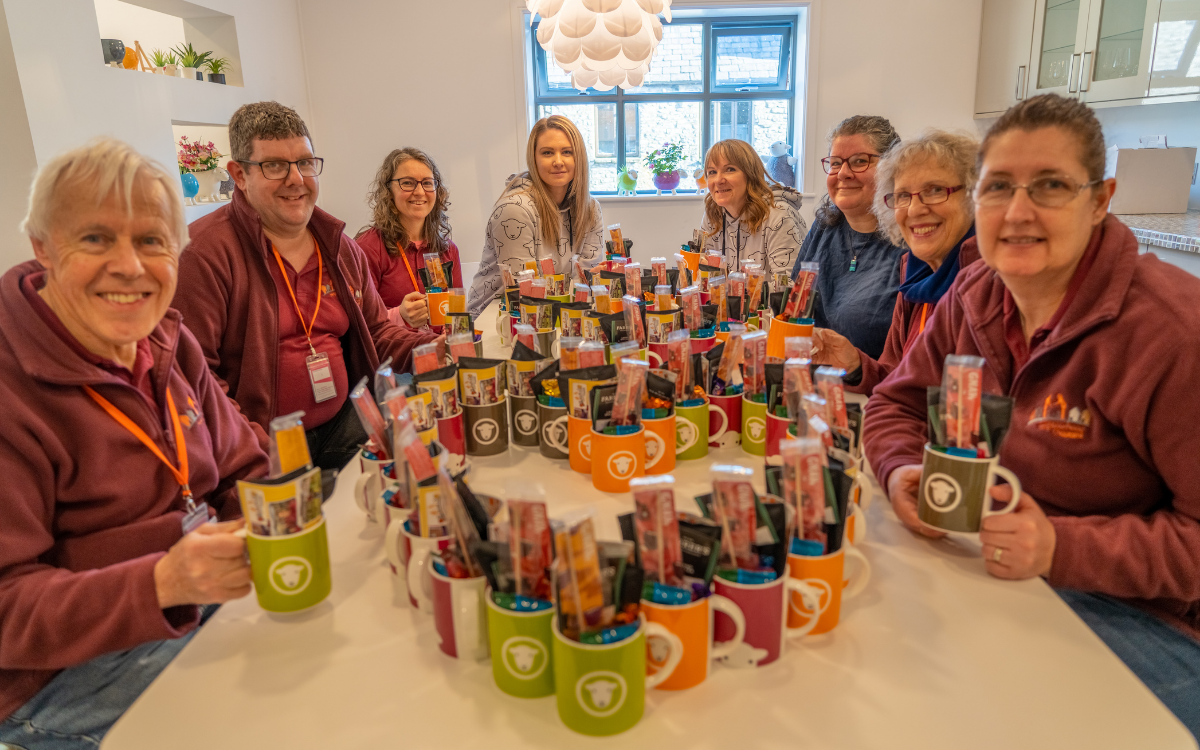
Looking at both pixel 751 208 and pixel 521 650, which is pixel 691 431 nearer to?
pixel 521 650

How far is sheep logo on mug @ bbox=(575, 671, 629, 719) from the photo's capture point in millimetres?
781

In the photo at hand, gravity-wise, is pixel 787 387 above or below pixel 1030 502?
above

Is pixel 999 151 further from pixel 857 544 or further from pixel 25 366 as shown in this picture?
pixel 25 366

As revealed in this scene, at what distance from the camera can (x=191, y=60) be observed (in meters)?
4.75

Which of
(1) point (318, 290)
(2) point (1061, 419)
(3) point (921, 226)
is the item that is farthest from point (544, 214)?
(2) point (1061, 419)

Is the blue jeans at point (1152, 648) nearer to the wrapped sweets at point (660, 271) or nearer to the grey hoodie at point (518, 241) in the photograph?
the wrapped sweets at point (660, 271)

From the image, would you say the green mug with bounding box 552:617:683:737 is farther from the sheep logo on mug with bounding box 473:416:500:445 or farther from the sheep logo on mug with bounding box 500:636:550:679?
the sheep logo on mug with bounding box 473:416:500:445

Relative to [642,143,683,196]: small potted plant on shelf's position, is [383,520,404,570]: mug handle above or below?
below

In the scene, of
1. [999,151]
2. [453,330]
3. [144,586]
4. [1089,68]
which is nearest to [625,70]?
[453,330]

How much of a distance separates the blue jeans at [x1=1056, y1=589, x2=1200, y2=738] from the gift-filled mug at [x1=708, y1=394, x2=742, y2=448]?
0.67m

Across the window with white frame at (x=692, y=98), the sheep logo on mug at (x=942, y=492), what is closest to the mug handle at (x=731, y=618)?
the sheep logo on mug at (x=942, y=492)

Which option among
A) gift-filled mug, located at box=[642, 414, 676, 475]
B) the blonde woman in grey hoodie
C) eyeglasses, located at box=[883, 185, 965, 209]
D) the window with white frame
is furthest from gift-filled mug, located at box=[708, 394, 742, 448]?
the window with white frame

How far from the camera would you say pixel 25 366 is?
→ 112 centimetres

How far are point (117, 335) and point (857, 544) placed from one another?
4.30ft
